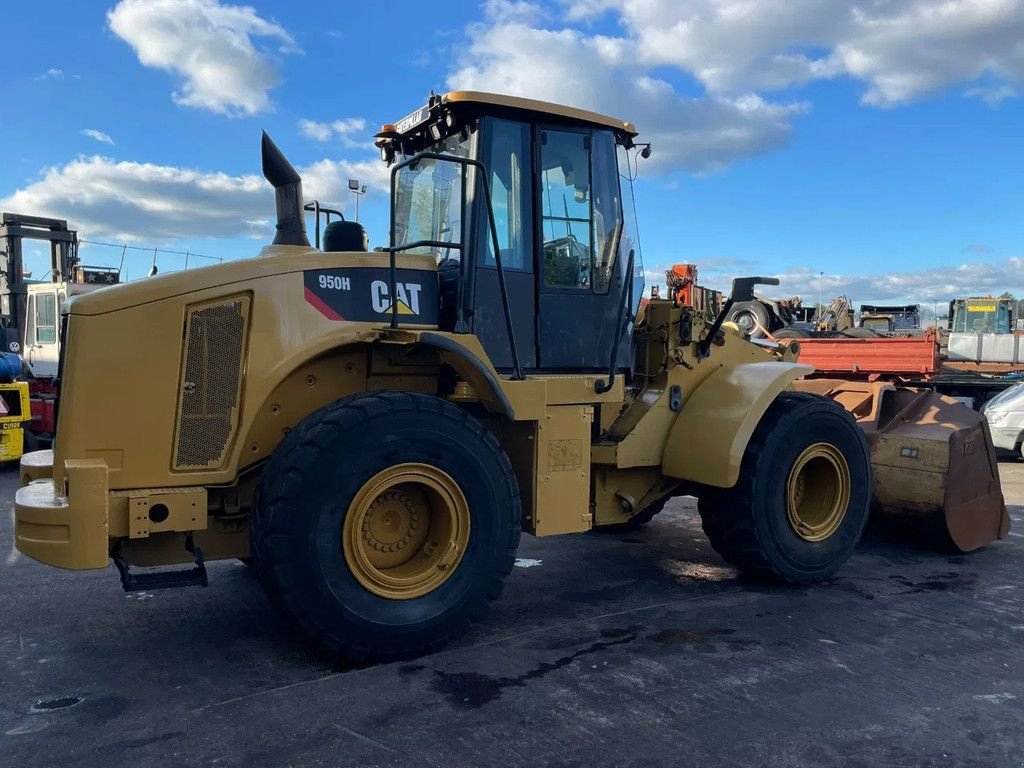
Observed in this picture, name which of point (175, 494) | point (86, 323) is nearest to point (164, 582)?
point (175, 494)

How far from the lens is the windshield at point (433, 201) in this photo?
468 centimetres

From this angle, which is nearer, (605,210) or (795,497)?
(605,210)

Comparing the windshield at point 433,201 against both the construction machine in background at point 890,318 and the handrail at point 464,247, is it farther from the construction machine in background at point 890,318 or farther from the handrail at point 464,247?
the construction machine in background at point 890,318

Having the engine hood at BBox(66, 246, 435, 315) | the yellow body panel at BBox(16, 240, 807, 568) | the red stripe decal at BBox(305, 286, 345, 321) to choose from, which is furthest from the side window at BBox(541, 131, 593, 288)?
the red stripe decal at BBox(305, 286, 345, 321)

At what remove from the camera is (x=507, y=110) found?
468 centimetres

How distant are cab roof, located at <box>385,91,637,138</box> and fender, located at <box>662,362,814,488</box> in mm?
1828

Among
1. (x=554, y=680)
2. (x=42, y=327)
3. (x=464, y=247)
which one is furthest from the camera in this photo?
→ (x=42, y=327)

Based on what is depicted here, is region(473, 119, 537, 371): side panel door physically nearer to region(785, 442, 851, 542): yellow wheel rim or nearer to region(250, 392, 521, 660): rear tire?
region(250, 392, 521, 660): rear tire

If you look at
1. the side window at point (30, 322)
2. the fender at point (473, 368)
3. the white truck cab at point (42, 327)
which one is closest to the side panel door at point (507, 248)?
the fender at point (473, 368)

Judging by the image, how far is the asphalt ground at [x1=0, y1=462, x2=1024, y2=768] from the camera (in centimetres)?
323

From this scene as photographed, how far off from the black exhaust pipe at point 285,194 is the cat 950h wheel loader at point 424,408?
1 cm

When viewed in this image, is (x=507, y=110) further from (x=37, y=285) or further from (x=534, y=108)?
(x=37, y=285)

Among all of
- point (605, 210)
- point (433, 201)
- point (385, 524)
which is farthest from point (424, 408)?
point (605, 210)

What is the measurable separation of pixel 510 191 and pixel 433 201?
19.3 inches
